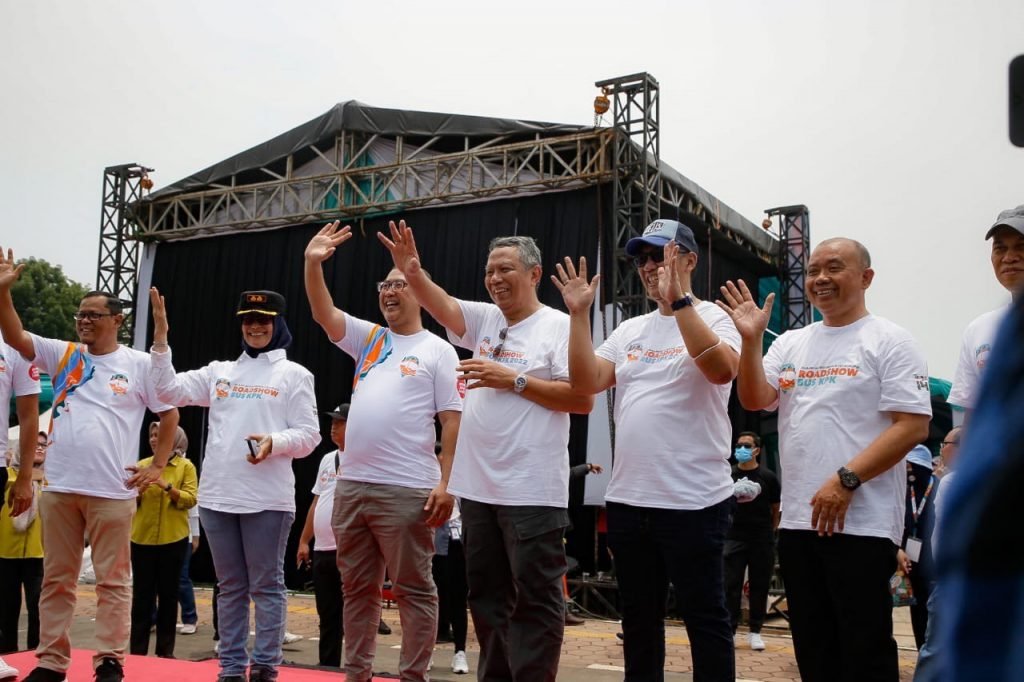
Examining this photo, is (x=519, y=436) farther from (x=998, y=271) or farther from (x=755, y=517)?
(x=755, y=517)

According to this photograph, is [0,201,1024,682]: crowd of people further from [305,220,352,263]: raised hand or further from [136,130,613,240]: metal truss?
[136,130,613,240]: metal truss

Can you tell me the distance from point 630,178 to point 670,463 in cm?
787

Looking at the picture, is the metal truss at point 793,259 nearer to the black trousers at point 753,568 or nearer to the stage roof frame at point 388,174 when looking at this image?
the stage roof frame at point 388,174

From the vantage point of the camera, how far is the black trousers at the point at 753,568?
727cm

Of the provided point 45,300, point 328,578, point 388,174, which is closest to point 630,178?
point 388,174

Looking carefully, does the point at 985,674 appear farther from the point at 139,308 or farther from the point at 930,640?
the point at 139,308

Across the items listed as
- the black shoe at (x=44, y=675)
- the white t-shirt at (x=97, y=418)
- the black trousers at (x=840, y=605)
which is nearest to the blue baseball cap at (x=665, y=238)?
the black trousers at (x=840, y=605)

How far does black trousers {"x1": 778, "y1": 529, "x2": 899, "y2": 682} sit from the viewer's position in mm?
2748

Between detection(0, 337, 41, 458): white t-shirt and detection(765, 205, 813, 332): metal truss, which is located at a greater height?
detection(765, 205, 813, 332): metal truss

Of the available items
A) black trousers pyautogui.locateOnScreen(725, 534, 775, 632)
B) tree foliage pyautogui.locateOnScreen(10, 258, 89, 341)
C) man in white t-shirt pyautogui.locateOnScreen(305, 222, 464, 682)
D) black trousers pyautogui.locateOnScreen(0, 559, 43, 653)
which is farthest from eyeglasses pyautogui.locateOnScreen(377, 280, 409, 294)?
tree foliage pyautogui.locateOnScreen(10, 258, 89, 341)

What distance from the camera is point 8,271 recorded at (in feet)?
13.5

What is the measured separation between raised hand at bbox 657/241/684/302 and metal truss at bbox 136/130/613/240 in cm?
752

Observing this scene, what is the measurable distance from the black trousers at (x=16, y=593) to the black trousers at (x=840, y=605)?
501 centimetres

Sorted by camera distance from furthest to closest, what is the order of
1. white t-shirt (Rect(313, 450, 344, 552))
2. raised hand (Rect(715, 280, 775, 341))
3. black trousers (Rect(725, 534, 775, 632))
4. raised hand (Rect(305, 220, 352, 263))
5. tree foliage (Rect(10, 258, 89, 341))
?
tree foliage (Rect(10, 258, 89, 341)), black trousers (Rect(725, 534, 775, 632)), white t-shirt (Rect(313, 450, 344, 552)), raised hand (Rect(305, 220, 352, 263)), raised hand (Rect(715, 280, 775, 341))
